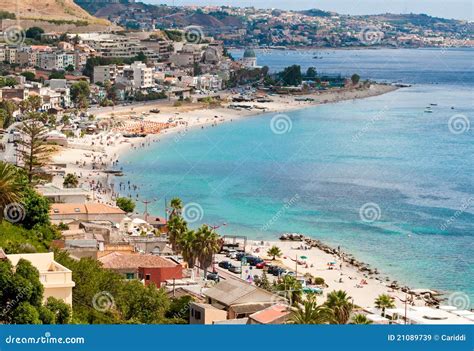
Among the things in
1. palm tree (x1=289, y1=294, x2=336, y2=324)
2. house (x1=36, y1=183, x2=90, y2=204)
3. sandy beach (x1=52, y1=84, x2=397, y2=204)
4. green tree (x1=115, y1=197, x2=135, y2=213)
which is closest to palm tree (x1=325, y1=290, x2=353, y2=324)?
palm tree (x1=289, y1=294, x2=336, y2=324)

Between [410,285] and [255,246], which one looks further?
[255,246]

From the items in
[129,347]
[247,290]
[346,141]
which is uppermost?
[129,347]

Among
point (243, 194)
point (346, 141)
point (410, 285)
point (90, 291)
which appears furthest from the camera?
point (346, 141)

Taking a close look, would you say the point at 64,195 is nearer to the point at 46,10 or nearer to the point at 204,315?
the point at 204,315

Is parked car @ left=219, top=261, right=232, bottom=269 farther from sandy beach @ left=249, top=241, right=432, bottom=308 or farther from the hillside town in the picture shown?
sandy beach @ left=249, top=241, right=432, bottom=308

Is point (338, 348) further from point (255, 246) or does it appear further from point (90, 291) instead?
point (255, 246)

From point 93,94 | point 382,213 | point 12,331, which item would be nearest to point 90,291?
point 12,331

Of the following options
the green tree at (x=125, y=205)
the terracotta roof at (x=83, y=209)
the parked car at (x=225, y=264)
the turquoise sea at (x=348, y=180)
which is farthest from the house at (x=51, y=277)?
the green tree at (x=125, y=205)
